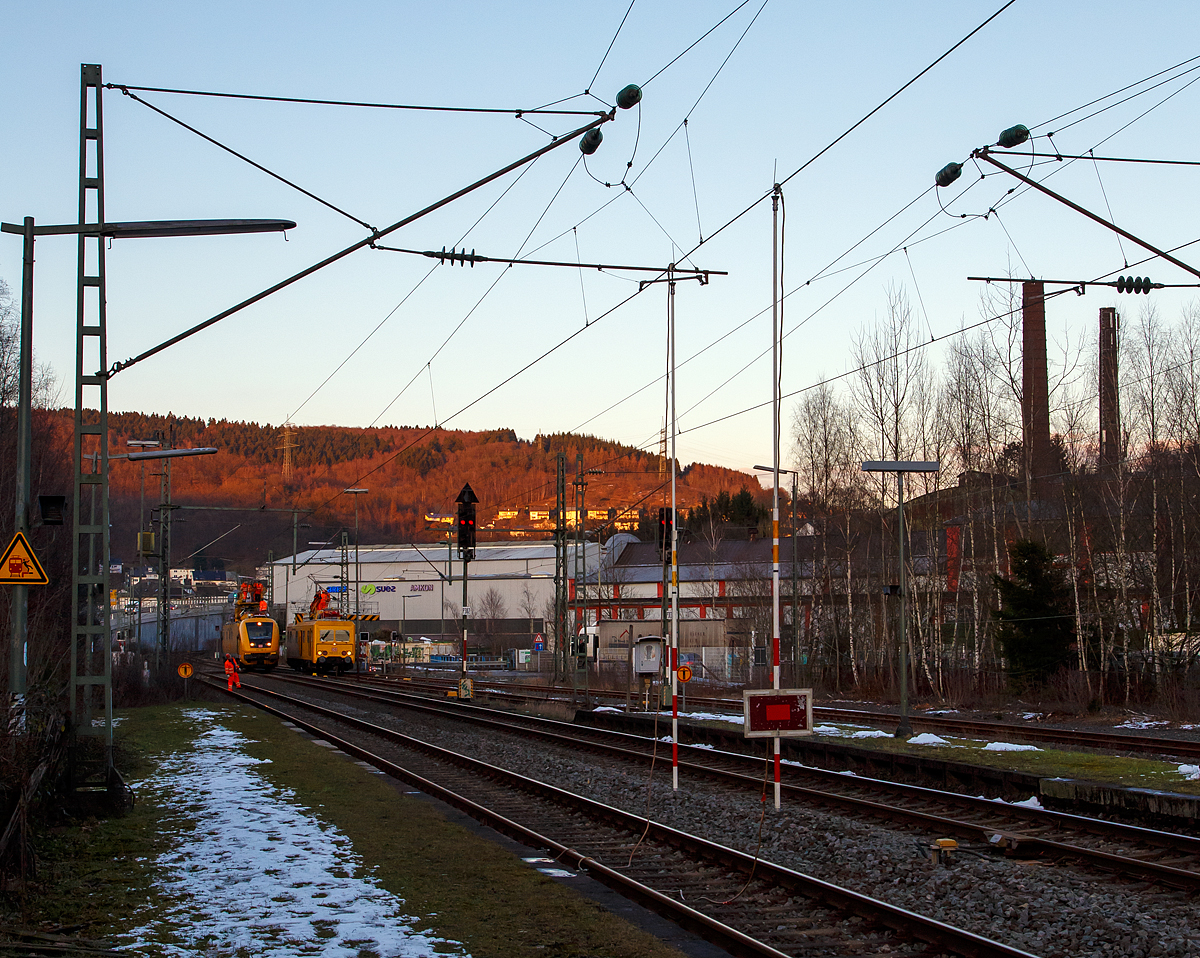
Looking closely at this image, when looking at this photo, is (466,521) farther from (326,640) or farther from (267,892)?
(326,640)

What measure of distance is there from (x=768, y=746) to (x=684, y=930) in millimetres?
12390

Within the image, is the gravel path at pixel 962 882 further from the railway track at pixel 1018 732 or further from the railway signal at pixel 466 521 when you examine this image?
the railway signal at pixel 466 521

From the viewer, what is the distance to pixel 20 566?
14430 mm

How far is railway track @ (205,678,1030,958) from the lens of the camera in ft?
28.5

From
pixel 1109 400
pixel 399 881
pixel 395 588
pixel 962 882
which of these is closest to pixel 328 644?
pixel 1109 400

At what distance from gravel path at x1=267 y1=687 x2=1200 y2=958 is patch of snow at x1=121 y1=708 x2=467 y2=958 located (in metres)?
4.26

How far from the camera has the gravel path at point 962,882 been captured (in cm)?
887

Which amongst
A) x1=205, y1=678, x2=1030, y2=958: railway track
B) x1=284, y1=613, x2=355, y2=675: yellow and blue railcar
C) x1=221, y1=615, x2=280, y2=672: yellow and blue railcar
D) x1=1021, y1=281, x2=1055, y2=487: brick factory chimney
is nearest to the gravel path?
x1=205, y1=678, x2=1030, y2=958: railway track

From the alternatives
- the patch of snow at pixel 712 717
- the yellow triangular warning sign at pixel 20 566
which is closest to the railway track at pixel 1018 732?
the patch of snow at pixel 712 717

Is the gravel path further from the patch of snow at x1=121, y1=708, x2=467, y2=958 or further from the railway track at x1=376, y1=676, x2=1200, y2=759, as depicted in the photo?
the railway track at x1=376, y1=676, x2=1200, y2=759

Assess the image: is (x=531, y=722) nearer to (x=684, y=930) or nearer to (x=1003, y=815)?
(x=1003, y=815)

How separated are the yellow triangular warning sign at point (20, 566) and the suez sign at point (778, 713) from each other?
866 cm

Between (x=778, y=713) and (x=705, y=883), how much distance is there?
3.31 m

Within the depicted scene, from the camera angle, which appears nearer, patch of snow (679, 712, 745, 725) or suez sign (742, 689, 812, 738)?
suez sign (742, 689, 812, 738)
